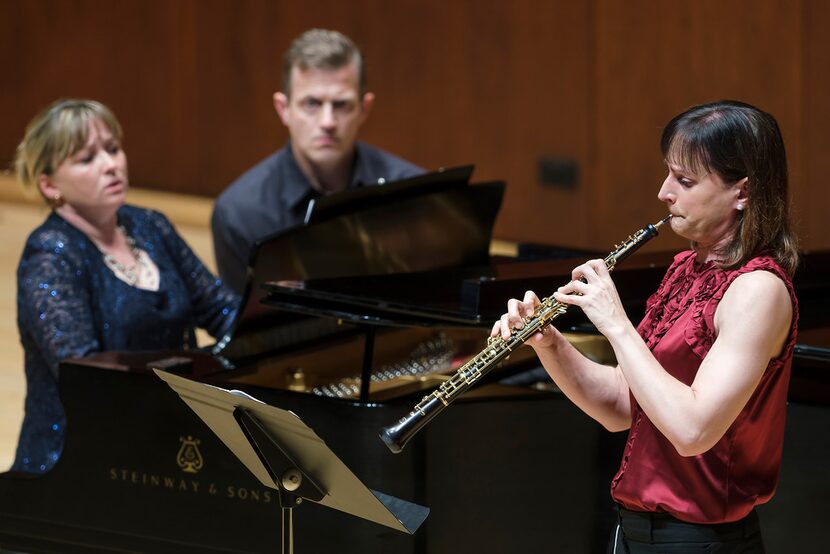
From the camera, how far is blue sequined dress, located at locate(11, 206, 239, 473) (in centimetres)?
303

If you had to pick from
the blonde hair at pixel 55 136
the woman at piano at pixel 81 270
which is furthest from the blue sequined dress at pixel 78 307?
the blonde hair at pixel 55 136

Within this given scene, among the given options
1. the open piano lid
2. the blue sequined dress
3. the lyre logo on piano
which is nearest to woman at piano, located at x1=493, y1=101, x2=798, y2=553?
the lyre logo on piano

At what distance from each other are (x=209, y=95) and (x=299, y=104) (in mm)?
3393

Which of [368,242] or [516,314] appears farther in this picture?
[368,242]

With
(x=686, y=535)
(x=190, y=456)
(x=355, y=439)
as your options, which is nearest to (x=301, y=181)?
(x=190, y=456)

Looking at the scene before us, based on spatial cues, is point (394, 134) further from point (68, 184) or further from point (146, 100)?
point (68, 184)

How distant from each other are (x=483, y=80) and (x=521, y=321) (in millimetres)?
4349

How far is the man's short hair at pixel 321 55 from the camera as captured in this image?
3.98 metres

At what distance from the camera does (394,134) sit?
6633 millimetres

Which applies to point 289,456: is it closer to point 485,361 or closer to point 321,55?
point 485,361

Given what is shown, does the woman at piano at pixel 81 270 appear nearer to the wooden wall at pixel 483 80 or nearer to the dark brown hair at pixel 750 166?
the dark brown hair at pixel 750 166

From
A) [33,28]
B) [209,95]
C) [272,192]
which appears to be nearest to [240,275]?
[272,192]

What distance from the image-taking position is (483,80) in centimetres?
625

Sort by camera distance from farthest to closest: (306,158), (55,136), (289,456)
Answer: (306,158), (55,136), (289,456)
